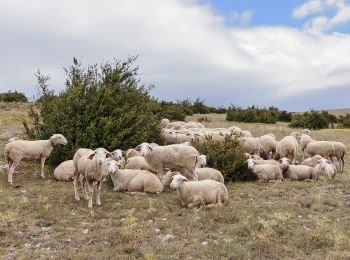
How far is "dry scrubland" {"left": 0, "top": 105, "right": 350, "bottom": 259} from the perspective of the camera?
29.1ft

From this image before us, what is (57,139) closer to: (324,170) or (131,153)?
(131,153)

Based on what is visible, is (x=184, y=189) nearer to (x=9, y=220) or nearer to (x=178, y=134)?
(x=9, y=220)

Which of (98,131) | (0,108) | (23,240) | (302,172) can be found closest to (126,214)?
(23,240)

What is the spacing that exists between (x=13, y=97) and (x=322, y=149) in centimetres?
3343

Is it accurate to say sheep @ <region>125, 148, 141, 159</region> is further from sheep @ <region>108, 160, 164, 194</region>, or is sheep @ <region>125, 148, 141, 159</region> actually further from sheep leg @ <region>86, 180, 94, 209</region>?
sheep leg @ <region>86, 180, 94, 209</region>

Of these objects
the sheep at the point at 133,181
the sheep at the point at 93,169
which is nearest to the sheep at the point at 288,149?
the sheep at the point at 133,181

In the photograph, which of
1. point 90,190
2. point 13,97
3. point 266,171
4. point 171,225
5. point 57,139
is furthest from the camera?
point 13,97

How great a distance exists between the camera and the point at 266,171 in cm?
1593

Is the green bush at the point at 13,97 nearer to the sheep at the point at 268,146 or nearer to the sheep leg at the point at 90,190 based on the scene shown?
the sheep at the point at 268,146

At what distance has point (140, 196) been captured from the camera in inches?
514

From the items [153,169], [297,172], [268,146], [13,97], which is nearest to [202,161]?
[153,169]

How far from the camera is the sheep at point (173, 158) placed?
1416 cm

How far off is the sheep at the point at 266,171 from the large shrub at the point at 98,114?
4.54 metres

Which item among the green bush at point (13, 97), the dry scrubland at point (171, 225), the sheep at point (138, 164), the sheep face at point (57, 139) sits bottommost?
the dry scrubland at point (171, 225)
